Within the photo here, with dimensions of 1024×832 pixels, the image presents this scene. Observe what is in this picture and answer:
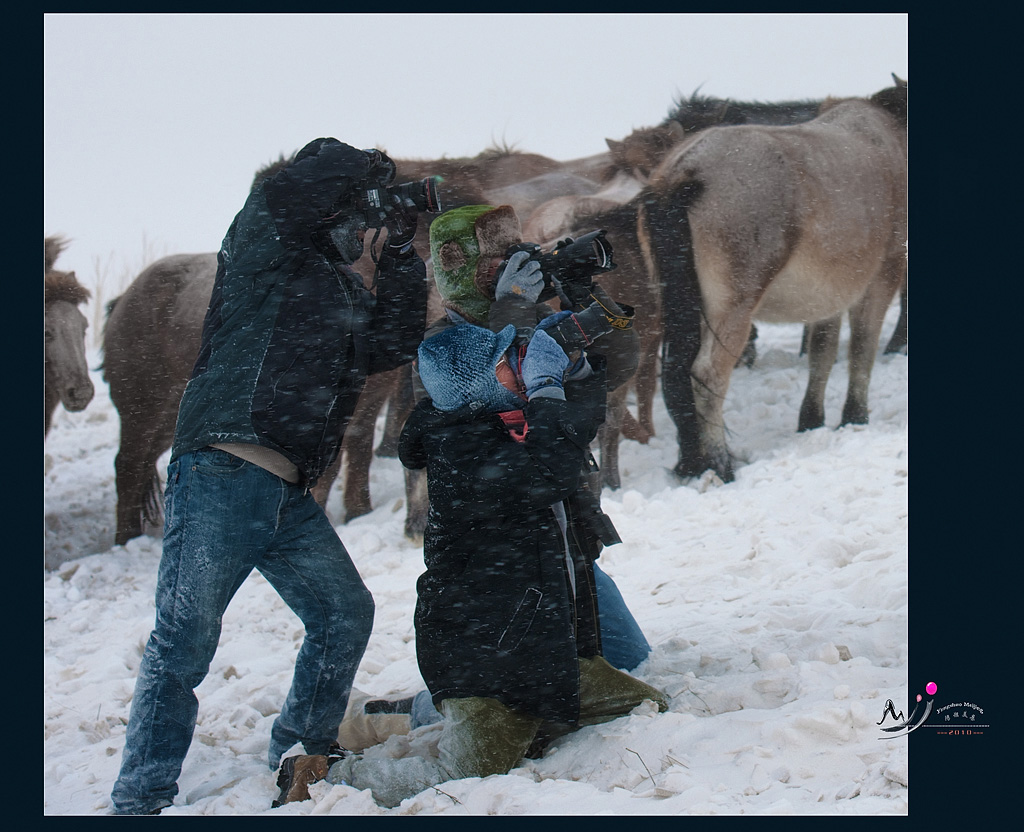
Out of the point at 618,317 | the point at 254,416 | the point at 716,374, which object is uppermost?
the point at 618,317

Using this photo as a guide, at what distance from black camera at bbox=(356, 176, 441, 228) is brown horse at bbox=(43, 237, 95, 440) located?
11.6 feet

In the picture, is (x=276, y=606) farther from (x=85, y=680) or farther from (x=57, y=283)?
(x=57, y=283)

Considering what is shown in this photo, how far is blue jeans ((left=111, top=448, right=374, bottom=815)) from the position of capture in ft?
6.99

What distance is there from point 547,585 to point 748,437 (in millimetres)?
3867

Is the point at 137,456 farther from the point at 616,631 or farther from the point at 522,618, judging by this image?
the point at 522,618

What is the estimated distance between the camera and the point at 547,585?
2.21m

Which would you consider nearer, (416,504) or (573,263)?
Answer: (573,263)

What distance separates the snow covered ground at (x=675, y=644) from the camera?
2027 millimetres

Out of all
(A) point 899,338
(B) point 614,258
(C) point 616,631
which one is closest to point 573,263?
(C) point 616,631

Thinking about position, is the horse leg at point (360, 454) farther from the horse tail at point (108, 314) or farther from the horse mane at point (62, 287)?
the horse mane at point (62, 287)

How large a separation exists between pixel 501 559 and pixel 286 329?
75 cm

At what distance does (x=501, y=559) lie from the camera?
2.23 meters

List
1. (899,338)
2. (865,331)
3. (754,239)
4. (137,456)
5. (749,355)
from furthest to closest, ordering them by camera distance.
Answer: (749,355), (899,338), (865,331), (137,456), (754,239)

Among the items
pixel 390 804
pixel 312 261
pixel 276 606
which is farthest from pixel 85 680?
pixel 312 261
